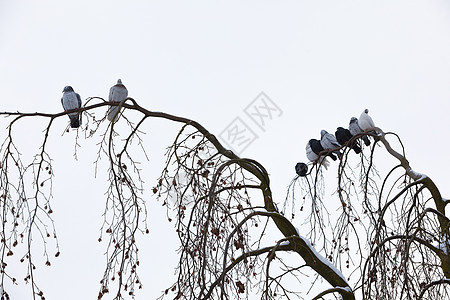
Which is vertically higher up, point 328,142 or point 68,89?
point 68,89

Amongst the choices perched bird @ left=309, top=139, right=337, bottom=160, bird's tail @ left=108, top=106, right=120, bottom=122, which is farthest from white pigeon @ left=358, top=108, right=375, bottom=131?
bird's tail @ left=108, top=106, right=120, bottom=122

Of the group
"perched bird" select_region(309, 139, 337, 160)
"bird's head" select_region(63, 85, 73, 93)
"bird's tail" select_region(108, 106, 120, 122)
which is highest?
"bird's head" select_region(63, 85, 73, 93)

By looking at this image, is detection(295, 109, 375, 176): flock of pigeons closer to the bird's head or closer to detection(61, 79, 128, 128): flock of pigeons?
detection(61, 79, 128, 128): flock of pigeons

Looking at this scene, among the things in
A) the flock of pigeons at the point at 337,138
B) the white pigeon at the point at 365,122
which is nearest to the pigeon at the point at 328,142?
the flock of pigeons at the point at 337,138

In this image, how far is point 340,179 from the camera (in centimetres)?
308

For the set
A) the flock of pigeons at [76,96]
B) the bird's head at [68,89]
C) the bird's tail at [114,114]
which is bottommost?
the bird's tail at [114,114]

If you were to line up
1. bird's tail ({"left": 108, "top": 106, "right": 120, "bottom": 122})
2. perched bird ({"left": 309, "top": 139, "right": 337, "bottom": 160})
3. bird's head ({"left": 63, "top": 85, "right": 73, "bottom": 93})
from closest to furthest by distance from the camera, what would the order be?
bird's tail ({"left": 108, "top": 106, "right": 120, "bottom": 122}), bird's head ({"left": 63, "top": 85, "right": 73, "bottom": 93}), perched bird ({"left": 309, "top": 139, "right": 337, "bottom": 160})

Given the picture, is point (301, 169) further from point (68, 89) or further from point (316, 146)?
point (68, 89)

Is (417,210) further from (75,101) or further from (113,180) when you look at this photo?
(75,101)

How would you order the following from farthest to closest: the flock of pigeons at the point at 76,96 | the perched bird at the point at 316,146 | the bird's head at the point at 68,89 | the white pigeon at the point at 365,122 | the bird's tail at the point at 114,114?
the perched bird at the point at 316,146 → the white pigeon at the point at 365,122 → the bird's head at the point at 68,89 → the flock of pigeons at the point at 76,96 → the bird's tail at the point at 114,114

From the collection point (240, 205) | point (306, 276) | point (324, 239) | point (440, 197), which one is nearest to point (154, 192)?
point (240, 205)

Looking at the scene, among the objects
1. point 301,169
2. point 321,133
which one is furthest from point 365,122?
point 301,169

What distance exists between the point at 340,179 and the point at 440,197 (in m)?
0.62

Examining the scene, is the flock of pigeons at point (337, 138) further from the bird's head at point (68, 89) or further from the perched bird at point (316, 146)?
the bird's head at point (68, 89)
